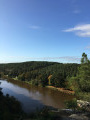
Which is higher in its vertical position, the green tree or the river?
the green tree

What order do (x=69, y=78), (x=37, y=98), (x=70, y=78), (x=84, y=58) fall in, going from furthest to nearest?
(x=69, y=78) → (x=37, y=98) → (x=70, y=78) → (x=84, y=58)

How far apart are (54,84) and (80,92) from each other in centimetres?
2916

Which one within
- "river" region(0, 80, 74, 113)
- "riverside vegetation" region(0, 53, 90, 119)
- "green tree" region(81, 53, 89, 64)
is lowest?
"river" region(0, 80, 74, 113)

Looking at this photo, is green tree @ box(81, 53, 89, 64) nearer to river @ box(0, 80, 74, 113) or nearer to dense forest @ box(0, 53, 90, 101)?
dense forest @ box(0, 53, 90, 101)

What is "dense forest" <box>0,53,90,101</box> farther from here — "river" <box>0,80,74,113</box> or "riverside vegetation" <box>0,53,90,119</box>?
"river" <box>0,80,74,113</box>

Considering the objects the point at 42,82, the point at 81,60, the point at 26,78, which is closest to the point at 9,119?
the point at 81,60

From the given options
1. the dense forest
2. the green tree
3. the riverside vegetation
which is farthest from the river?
the green tree

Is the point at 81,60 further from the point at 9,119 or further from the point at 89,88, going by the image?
the point at 9,119

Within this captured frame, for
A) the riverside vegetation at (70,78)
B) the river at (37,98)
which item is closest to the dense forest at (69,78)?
the riverside vegetation at (70,78)

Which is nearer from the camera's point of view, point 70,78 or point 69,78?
point 70,78

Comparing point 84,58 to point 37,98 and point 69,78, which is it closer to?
point 69,78

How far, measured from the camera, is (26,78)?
64062 millimetres

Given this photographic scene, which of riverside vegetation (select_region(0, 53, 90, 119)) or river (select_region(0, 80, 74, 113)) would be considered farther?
river (select_region(0, 80, 74, 113))

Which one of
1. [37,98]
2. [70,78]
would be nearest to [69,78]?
[70,78]
